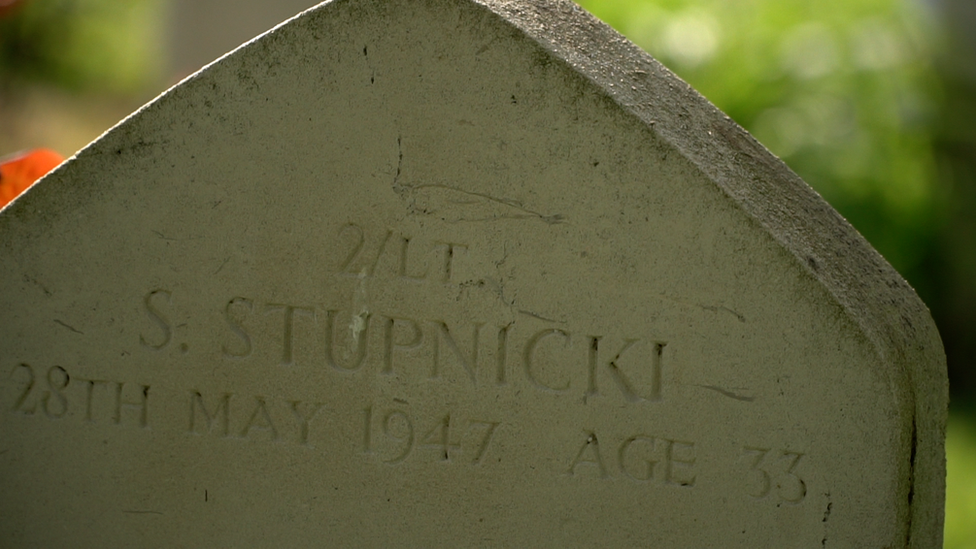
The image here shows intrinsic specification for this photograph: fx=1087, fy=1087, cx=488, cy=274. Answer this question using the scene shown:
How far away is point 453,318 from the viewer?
1.48m

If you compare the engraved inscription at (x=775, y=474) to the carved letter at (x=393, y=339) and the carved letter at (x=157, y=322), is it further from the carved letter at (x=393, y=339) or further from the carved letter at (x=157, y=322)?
the carved letter at (x=157, y=322)

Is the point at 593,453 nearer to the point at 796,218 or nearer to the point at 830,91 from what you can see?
the point at 796,218

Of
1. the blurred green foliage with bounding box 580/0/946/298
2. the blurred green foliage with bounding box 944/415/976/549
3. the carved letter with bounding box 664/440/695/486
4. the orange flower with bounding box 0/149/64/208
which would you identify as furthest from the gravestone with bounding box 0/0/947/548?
the blurred green foliage with bounding box 580/0/946/298

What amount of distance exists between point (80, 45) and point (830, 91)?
6.33 m

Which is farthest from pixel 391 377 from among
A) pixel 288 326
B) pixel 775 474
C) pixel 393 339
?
pixel 775 474

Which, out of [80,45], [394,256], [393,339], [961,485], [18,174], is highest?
[80,45]

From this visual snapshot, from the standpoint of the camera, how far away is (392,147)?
4.81 ft

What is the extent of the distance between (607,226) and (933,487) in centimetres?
56

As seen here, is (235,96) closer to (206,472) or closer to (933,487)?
(206,472)

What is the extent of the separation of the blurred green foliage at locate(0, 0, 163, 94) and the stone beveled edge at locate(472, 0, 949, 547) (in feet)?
21.5

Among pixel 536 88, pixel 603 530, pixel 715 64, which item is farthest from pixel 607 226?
pixel 715 64

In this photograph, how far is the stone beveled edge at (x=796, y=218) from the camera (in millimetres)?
1384

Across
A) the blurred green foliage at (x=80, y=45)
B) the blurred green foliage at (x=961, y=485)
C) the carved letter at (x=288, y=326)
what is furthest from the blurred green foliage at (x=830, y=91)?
the blurred green foliage at (x=80, y=45)

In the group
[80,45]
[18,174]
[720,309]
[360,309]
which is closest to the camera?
[720,309]
